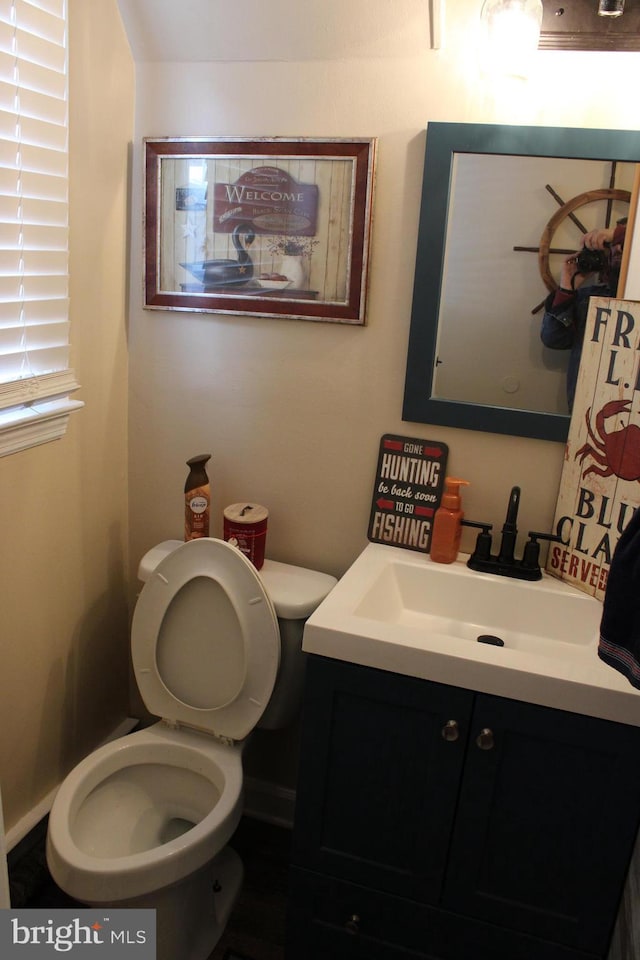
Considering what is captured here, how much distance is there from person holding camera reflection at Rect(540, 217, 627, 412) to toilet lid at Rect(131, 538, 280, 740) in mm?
791

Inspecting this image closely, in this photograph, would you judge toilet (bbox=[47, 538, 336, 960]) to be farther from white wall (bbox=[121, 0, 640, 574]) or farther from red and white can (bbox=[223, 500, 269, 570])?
white wall (bbox=[121, 0, 640, 574])

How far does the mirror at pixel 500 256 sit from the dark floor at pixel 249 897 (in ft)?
3.87

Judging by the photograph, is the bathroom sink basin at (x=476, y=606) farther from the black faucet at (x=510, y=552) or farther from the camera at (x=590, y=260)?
the camera at (x=590, y=260)

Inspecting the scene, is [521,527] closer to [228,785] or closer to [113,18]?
[228,785]

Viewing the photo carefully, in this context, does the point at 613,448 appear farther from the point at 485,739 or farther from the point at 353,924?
the point at 353,924

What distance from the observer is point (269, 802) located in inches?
82.4

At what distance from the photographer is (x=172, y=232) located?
6.07ft

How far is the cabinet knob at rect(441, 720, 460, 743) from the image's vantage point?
136 cm

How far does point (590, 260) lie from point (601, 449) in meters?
0.38

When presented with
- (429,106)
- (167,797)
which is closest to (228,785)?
(167,797)

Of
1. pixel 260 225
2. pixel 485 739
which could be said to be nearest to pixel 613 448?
pixel 485 739

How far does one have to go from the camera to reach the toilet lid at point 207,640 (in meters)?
1.66

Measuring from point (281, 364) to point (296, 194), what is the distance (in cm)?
38

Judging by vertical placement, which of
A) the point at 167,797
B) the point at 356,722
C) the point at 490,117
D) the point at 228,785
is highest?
the point at 490,117
